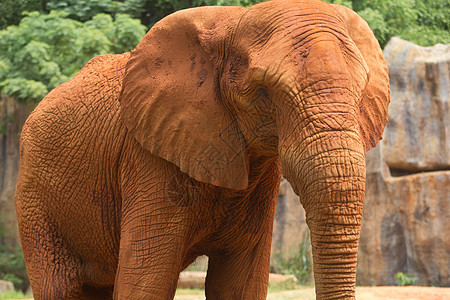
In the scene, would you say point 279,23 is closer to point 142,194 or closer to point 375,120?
point 375,120

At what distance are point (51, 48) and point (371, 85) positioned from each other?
6740 mm

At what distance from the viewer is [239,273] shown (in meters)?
4.00

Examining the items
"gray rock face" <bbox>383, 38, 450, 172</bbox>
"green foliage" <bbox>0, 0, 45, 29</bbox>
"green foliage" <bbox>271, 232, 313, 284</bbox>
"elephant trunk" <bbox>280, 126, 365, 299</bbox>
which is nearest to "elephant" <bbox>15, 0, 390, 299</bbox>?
"elephant trunk" <bbox>280, 126, 365, 299</bbox>

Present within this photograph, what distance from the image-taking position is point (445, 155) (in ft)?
31.9

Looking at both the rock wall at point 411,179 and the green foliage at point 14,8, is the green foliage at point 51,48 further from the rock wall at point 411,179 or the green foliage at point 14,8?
the rock wall at point 411,179

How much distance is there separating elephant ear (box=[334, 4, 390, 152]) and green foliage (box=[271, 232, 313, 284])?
7.12 meters

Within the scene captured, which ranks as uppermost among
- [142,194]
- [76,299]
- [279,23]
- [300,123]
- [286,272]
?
[279,23]

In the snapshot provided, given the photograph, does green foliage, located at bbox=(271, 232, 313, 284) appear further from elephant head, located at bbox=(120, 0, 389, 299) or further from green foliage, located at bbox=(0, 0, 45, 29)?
elephant head, located at bbox=(120, 0, 389, 299)

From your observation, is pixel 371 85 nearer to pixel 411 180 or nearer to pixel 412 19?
pixel 411 180

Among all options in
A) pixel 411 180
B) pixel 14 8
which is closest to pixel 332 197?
pixel 411 180

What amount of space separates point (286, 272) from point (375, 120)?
24.2 feet

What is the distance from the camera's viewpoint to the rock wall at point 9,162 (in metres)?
11.5

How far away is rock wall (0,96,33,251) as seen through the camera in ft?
37.7

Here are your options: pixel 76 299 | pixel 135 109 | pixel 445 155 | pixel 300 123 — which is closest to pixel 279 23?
pixel 300 123
